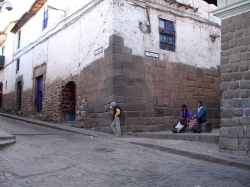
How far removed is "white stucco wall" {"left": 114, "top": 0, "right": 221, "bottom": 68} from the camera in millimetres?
10336

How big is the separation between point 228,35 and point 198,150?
2.77 meters

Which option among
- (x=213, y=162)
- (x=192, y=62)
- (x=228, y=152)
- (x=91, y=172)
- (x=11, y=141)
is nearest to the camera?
(x=91, y=172)

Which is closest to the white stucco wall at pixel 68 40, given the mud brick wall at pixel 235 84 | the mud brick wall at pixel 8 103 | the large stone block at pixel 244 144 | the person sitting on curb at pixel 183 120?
the mud brick wall at pixel 8 103

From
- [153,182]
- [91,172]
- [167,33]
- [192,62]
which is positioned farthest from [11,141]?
[192,62]

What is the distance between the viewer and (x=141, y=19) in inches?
423

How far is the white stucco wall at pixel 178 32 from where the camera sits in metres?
10.3

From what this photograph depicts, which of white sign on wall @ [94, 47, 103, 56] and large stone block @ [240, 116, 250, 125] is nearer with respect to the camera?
large stone block @ [240, 116, 250, 125]

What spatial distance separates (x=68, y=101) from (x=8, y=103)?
1112cm

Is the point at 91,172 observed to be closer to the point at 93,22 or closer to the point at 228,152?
the point at 228,152

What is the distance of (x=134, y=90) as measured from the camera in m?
10.1

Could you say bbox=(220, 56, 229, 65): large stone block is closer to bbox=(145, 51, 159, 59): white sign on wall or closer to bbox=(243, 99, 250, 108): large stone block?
bbox=(243, 99, 250, 108): large stone block

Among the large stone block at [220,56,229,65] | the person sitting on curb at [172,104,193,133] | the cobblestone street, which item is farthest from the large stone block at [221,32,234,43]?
the person sitting on curb at [172,104,193,133]

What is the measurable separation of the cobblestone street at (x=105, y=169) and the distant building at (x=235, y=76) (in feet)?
3.11

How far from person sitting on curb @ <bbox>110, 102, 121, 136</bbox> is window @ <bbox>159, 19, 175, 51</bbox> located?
3479 millimetres
